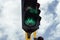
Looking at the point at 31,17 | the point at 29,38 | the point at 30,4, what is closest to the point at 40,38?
the point at 29,38

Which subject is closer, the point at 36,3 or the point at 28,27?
the point at 28,27

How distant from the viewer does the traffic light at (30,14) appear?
430 centimetres

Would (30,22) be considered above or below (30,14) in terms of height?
below

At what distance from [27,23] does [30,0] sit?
2.45 ft

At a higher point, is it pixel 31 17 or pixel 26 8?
pixel 26 8

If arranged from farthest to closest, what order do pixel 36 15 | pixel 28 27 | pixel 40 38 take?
pixel 40 38 → pixel 36 15 → pixel 28 27

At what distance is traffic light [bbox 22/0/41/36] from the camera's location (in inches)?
169

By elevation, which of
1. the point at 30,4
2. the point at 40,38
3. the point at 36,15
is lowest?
the point at 40,38

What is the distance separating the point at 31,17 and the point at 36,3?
50 cm

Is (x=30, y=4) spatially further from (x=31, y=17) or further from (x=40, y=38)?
(x=40, y=38)

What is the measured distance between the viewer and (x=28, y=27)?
13.7 feet

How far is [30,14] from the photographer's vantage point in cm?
445

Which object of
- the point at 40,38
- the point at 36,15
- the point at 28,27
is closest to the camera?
the point at 28,27

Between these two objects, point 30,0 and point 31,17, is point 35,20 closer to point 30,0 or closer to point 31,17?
point 31,17
